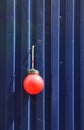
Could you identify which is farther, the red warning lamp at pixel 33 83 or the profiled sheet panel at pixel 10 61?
the profiled sheet panel at pixel 10 61

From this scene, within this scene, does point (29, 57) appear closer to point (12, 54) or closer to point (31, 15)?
point (12, 54)

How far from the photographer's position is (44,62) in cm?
224

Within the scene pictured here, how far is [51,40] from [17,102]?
1.94 ft

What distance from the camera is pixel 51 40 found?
2.24 metres

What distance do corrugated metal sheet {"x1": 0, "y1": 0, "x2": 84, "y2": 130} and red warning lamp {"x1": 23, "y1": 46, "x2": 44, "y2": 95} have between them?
0.28ft

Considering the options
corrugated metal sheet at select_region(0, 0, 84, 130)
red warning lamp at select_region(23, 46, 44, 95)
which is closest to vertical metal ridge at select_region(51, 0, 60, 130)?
corrugated metal sheet at select_region(0, 0, 84, 130)

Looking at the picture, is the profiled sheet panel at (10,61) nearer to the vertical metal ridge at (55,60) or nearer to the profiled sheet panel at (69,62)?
the vertical metal ridge at (55,60)

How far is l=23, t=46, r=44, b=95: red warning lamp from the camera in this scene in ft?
6.78

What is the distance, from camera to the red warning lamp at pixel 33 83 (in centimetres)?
207

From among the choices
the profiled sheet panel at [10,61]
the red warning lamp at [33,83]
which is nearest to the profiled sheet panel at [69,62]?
the red warning lamp at [33,83]

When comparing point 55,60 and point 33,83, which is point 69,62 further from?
point 33,83

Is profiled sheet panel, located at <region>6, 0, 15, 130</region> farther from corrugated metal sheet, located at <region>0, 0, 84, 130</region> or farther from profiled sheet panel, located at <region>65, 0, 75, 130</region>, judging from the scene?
profiled sheet panel, located at <region>65, 0, 75, 130</region>

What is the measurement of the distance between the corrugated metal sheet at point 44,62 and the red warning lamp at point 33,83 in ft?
0.28

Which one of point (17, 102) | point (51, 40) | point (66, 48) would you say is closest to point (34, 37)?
point (51, 40)
